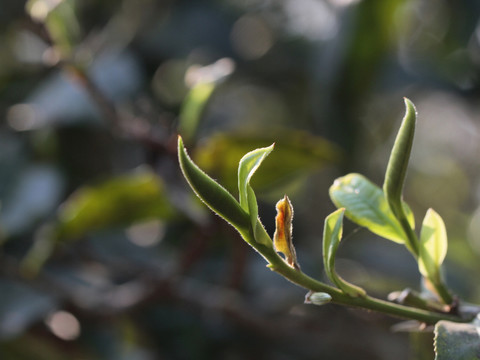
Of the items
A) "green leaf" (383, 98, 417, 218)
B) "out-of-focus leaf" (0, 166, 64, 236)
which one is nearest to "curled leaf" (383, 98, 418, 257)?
"green leaf" (383, 98, 417, 218)

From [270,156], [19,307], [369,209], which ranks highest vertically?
[369,209]

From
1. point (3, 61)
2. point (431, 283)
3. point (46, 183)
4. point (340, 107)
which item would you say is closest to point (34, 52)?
point (3, 61)

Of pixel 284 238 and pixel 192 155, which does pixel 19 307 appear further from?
pixel 284 238

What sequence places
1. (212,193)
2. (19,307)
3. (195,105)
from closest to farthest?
(212,193) → (195,105) → (19,307)

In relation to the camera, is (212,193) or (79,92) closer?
(212,193)

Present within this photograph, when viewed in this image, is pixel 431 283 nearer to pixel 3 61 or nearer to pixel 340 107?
pixel 340 107

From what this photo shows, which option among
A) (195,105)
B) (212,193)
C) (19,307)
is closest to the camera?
(212,193)

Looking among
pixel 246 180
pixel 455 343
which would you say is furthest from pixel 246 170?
pixel 455 343
